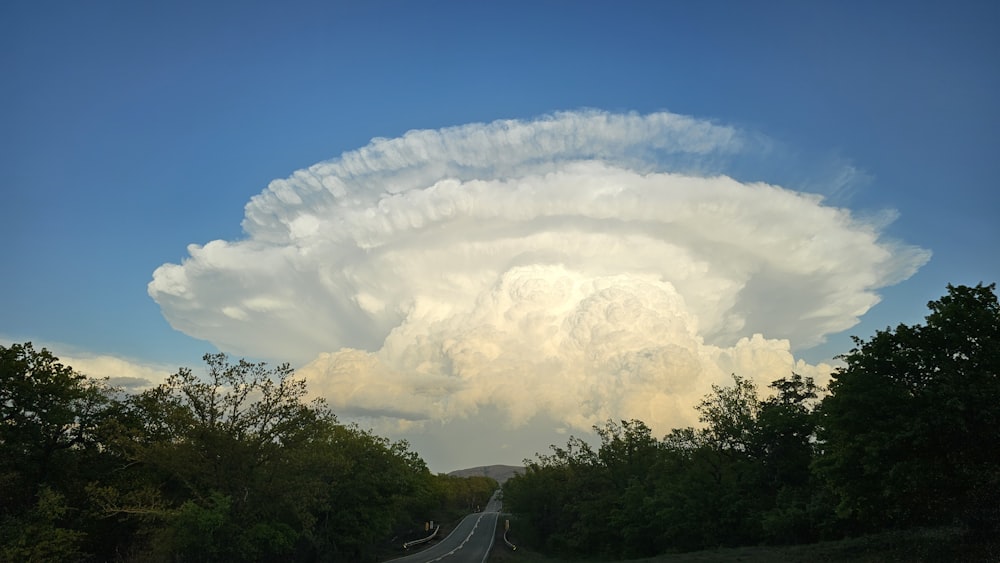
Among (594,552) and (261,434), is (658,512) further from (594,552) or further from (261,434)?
(261,434)

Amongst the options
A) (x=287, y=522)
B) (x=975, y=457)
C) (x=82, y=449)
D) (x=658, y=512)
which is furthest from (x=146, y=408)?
(x=975, y=457)

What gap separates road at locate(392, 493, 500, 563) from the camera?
192ft

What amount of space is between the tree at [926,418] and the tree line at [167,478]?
97.6ft

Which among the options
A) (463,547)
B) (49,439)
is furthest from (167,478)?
(463,547)

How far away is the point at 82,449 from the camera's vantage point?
47094mm

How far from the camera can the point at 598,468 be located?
249 ft

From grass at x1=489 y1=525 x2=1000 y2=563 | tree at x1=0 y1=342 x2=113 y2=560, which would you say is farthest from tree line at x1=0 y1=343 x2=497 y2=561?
grass at x1=489 y1=525 x2=1000 y2=563

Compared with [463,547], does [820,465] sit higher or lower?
higher

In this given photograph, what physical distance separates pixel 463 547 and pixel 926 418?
205 ft

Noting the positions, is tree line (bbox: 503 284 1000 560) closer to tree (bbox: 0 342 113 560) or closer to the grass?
the grass

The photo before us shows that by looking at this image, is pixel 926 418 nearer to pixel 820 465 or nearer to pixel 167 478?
pixel 820 465

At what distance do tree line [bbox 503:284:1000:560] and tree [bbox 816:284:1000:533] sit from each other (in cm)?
5

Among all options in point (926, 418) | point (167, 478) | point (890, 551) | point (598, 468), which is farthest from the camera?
point (598, 468)

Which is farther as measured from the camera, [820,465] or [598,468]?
[598,468]
